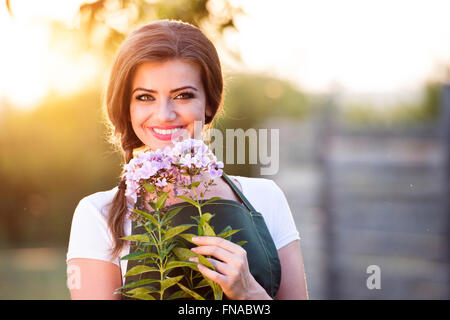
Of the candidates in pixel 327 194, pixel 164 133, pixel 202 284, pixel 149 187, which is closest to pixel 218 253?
pixel 202 284

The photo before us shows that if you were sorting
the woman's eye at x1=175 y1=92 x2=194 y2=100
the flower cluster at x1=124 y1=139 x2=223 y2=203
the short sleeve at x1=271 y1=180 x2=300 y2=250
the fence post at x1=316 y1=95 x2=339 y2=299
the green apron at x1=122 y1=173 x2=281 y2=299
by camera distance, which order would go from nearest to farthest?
the flower cluster at x1=124 y1=139 x2=223 y2=203 < the green apron at x1=122 y1=173 x2=281 y2=299 < the woman's eye at x1=175 y1=92 x2=194 y2=100 < the short sleeve at x1=271 y1=180 x2=300 y2=250 < the fence post at x1=316 y1=95 x2=339 y2=299

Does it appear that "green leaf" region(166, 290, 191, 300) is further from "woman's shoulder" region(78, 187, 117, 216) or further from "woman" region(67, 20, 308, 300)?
"woman's shoulder" region(78, 187, 117, 216)

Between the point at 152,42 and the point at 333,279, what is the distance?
3902 mm

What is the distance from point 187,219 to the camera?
65.9 inches

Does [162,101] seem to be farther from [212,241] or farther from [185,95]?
[212,241]

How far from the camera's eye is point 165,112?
67.9 inches

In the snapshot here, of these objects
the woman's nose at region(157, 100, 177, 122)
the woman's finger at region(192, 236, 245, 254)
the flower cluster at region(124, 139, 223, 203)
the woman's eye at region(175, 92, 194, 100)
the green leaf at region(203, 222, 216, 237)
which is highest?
the woman's eye at region(175, 92, 194, 100)

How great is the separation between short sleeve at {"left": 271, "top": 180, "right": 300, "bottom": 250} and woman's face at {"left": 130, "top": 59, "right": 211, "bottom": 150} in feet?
1.43

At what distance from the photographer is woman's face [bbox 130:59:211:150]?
1753mm

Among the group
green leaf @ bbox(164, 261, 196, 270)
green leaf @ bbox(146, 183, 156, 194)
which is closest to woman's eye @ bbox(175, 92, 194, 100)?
green leaf @ bbox(146, 183, 156, 194)

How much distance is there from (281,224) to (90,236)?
678 mm

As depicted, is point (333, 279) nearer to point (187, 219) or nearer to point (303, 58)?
point (303, 58)

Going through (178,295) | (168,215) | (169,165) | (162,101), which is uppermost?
(162,101)

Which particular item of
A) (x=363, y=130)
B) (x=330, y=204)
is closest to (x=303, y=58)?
(x=363, y=130)
